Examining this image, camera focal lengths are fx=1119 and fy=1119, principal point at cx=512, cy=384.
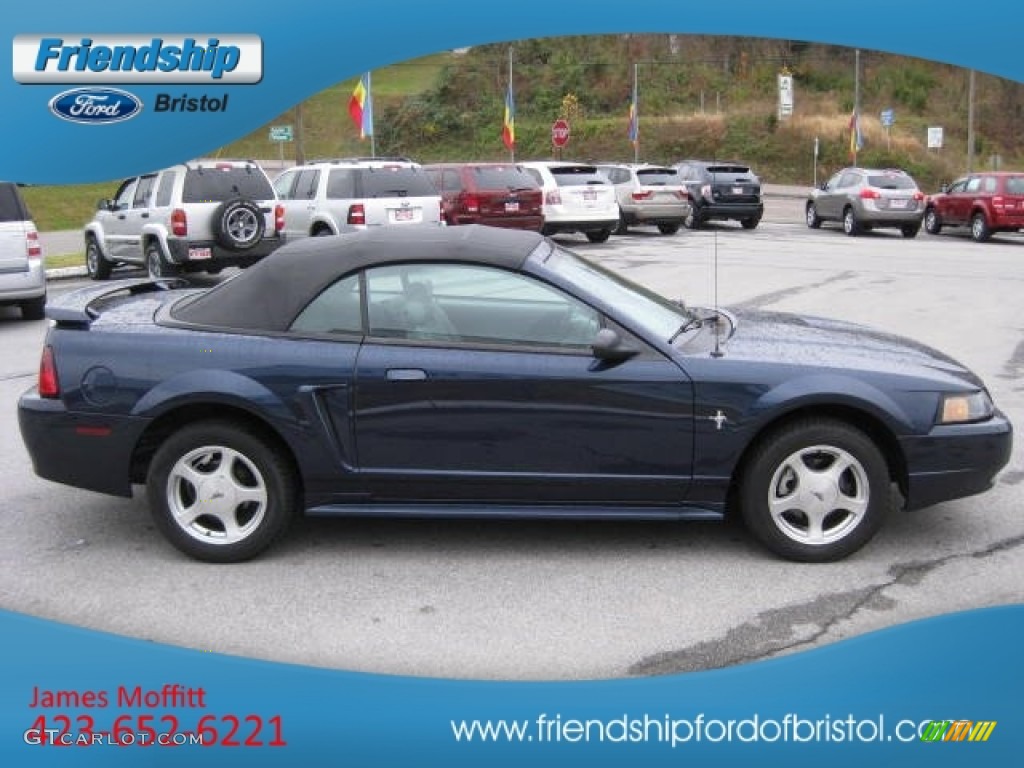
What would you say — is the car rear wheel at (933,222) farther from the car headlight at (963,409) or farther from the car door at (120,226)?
the car headlight at (963,409)

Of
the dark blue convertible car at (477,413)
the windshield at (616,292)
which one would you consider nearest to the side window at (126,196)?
the dark blue convertible car at (477,413)

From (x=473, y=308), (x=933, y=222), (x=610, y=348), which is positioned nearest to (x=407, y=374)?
(x=473, y=308)

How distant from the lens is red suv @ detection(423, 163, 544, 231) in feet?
69.7

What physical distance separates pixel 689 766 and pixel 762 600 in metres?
1.18

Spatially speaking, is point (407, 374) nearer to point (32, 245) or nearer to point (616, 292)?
point (616, 292)

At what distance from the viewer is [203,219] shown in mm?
15617

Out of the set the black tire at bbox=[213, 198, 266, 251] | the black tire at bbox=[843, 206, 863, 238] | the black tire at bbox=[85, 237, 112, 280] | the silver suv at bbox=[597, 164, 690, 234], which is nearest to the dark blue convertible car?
the black tire at bbox=[213, 198, 266, 251]

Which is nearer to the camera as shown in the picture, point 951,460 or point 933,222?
point 951,460

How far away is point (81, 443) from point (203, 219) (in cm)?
1111

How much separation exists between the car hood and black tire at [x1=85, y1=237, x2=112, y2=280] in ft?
48.6

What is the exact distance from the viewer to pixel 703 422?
482 cm

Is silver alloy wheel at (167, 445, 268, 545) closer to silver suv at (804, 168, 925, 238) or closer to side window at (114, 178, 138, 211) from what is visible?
side window at (114, 178, 138, 211)

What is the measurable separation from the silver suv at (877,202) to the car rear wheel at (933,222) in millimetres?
601

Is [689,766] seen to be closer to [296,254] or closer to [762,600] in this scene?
[762,600]
